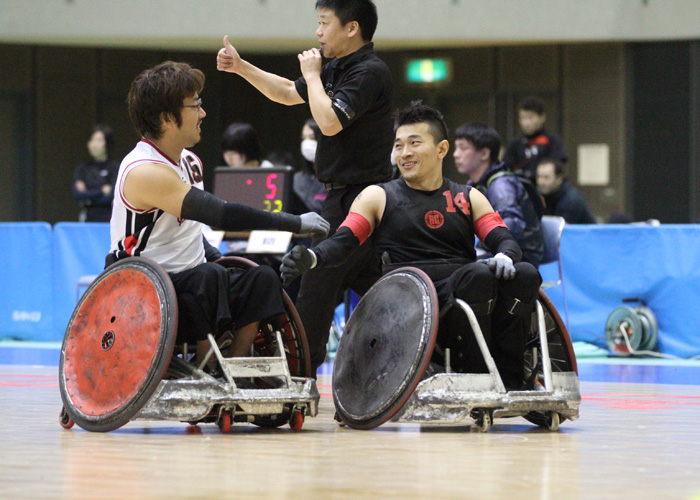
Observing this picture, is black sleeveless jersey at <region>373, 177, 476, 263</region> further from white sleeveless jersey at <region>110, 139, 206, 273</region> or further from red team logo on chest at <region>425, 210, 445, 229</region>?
white sleeveless jersey at <region>110, 139, 206, 273</region>

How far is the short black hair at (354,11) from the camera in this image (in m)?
5.57

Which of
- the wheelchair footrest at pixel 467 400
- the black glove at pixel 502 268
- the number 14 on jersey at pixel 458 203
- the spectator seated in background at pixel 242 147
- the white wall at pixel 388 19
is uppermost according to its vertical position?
the white wall at pixel 388 19

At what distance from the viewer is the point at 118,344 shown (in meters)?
4.79

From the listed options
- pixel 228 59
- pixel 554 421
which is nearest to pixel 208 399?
pixel 554 421

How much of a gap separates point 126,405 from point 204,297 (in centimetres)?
52

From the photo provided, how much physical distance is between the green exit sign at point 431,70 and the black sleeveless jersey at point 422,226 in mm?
12702

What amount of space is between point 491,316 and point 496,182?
146 inches

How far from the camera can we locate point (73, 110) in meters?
18.2

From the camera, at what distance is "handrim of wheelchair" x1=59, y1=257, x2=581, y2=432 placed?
15.4ft

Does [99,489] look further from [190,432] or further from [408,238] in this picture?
[408,238]

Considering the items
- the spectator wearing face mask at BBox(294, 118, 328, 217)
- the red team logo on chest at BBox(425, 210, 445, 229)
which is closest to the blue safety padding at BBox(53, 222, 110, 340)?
the spectator wearing face mask at BBox(294, 118, 328, 217)

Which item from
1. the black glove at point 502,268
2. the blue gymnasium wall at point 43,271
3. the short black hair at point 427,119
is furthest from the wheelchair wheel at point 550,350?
the blue gymnasium wall at point 43,271

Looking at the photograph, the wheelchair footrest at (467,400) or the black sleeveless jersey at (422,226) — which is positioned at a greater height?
the black sleeveless jersey at (422,226)

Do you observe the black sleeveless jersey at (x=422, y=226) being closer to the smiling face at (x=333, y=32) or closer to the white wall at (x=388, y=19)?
the smiling face at (x=333, y=32)
